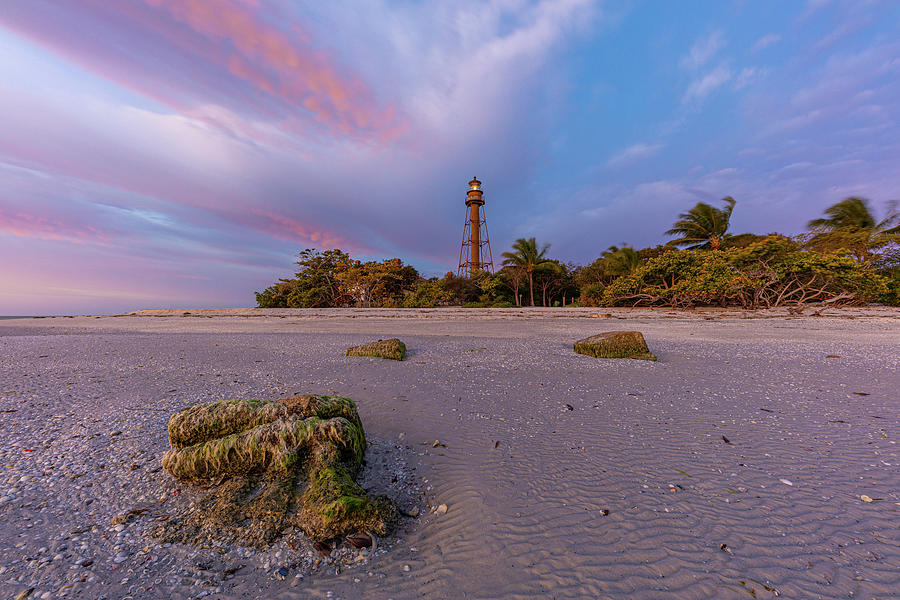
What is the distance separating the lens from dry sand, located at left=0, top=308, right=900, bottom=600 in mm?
1761

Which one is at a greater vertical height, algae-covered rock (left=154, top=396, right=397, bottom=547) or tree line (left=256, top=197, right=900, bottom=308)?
tree line (left=256, top=197, right=900, bottom=308)

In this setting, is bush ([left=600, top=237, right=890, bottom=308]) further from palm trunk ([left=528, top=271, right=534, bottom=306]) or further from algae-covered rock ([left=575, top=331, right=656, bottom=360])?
algae-covered rock ([left=575, top=331, right=656, bottom=360])

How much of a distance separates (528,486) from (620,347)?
18.3 feet

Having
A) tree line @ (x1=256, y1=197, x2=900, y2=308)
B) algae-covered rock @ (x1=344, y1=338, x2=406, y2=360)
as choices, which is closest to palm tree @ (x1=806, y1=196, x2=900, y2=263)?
tree line @ (x1=256, y1=197, x2=900, y2=308)

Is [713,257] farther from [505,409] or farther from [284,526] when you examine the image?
[284,526]

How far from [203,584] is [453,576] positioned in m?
1.34

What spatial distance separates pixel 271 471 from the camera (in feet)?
8.59

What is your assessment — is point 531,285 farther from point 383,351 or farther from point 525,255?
point 383,351

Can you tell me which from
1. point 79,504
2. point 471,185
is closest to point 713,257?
point 79,504

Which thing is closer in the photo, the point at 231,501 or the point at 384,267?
the point at 231,501

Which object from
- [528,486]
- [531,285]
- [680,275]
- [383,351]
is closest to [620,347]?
[383,351]

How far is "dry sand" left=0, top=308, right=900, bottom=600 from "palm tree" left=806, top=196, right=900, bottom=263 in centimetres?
2662

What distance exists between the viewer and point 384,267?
31641mm

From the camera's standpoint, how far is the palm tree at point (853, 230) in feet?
72.5
